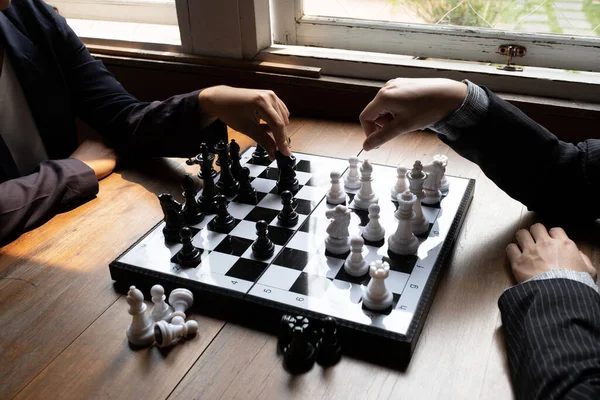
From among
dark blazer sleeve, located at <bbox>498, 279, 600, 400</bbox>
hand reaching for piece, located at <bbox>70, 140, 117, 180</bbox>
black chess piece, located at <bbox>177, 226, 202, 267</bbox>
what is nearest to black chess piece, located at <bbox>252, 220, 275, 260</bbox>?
black chess piece, located at <bbox>177, 226, 202, 267</bbox>

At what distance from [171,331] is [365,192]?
570mm

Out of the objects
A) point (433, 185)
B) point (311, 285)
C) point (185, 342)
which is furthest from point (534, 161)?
point (185, 342)

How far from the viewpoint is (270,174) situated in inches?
61.1

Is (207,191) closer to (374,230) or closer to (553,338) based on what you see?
(374,230)

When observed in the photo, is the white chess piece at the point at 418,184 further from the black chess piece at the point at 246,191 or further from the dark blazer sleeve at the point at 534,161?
the black chess piece at the point at 246,191

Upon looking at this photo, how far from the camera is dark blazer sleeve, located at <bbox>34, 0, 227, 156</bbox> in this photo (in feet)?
5.35

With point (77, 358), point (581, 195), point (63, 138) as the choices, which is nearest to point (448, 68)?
point (581, 195)

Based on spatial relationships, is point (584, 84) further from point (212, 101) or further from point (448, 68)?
point (212, 101)

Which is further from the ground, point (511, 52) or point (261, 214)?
point (511, 52)

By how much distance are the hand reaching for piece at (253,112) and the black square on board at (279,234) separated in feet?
0.79

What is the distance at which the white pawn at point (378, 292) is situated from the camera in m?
1.02

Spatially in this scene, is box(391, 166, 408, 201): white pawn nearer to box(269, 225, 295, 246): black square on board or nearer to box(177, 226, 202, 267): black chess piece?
box(269, 225, 295, 246): black square on board

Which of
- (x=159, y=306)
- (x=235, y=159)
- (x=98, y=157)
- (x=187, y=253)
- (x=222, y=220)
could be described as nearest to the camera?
(x=159, y=306)

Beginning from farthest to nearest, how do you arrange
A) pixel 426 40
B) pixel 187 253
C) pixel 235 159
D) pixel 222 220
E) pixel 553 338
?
1. pixel 426 40
2. pixel 235 159
3. pixel 222 220
4. pixel 187 253
5. pixel 553 338
